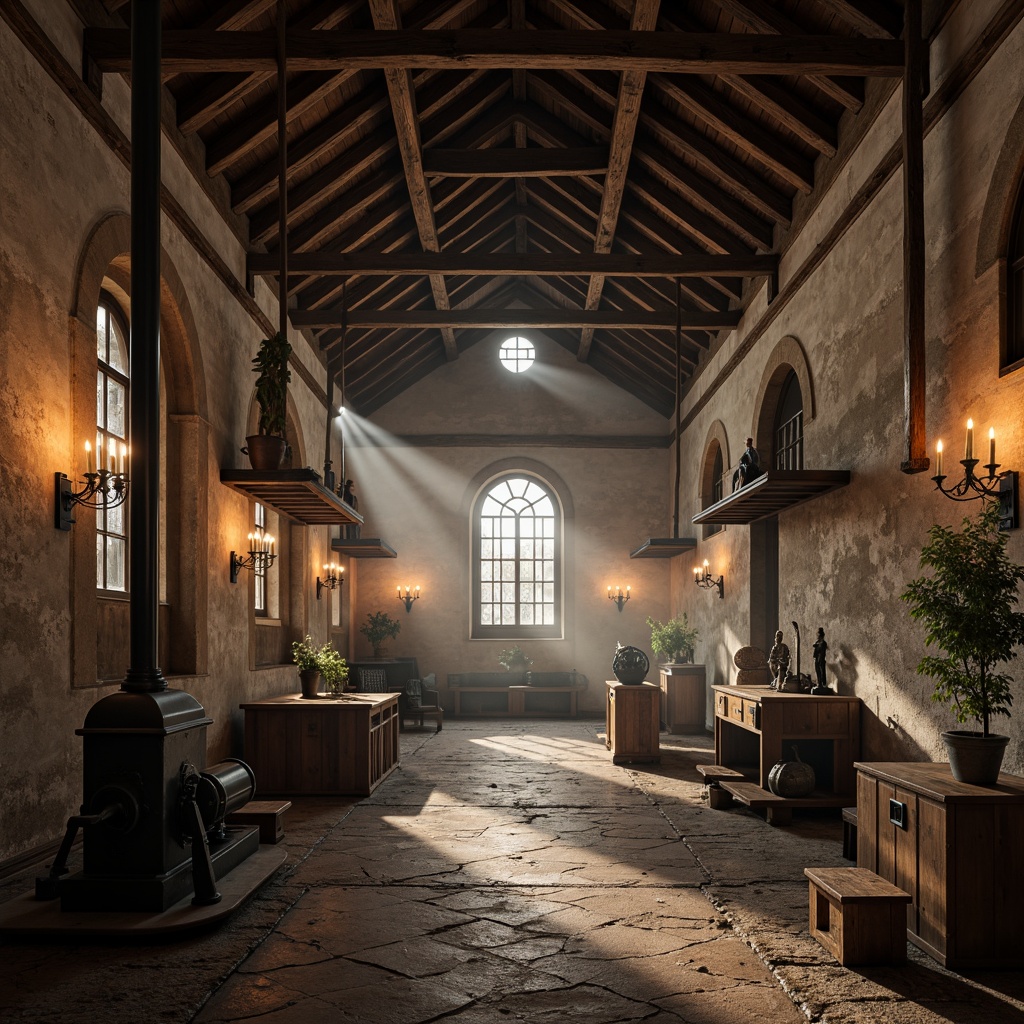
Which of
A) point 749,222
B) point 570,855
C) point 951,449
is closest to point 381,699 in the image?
point 570,855

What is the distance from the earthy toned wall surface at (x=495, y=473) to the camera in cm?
1645

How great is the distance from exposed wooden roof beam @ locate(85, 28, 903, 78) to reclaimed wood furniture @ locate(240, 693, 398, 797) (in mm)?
5033

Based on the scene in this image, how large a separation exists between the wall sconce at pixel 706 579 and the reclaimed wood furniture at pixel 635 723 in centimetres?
278

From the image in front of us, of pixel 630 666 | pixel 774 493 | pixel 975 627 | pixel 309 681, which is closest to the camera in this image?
pixel 975 627

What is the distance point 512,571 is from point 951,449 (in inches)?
458

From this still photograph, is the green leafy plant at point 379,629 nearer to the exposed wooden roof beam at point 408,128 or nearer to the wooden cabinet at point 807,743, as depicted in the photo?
the exposed wooden roof beam at point 408,128

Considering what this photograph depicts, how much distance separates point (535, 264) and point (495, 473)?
648 centimetres

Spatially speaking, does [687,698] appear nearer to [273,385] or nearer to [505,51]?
[273,385]

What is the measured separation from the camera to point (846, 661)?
7.58 metres

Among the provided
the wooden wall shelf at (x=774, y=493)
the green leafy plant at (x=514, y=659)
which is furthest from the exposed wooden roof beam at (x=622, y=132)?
the green leafy plant at (x=514, y=659)

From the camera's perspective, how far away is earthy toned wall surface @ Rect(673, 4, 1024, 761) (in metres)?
5.27

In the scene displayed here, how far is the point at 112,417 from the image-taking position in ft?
23.3

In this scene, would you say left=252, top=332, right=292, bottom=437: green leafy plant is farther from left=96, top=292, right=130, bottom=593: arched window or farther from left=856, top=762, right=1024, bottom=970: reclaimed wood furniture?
left=856, top=762, right=1024, bottom=970: reclaimed wood furniture

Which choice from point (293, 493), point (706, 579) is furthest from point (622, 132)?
point (706, 579)
